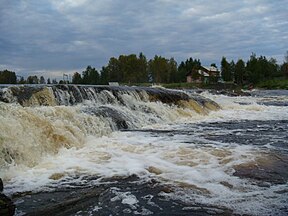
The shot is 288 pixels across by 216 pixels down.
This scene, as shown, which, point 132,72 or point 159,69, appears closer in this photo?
point 132,72

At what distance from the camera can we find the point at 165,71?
103938 mm

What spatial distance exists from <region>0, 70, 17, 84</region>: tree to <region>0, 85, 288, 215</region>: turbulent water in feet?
183

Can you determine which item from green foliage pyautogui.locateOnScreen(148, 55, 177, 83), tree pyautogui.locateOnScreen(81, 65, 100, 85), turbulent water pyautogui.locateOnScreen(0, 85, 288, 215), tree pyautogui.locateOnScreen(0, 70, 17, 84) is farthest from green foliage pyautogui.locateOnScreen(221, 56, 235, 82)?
turbulent water pyautogui.locateOnScreen(0, 85, 288, 215)

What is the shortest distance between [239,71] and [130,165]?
81363 millimetres

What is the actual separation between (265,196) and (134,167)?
291 centimetres

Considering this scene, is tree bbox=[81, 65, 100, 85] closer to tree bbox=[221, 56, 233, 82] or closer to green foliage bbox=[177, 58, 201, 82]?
green foliage bbox=[177, 58, 201, 82]

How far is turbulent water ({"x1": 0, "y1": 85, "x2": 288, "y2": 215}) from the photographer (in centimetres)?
538

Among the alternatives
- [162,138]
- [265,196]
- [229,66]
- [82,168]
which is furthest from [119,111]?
[229,66]

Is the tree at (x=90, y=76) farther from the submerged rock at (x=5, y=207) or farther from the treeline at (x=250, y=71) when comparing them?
the submerged rock at (x=5, y=207)

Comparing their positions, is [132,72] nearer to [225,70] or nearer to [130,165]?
[225,70]

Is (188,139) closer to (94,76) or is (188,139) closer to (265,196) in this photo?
(265,196)

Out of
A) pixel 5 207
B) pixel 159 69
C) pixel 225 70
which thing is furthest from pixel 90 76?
pixel 5 207

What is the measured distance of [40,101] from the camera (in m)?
15.3

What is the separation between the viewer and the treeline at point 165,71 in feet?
284
